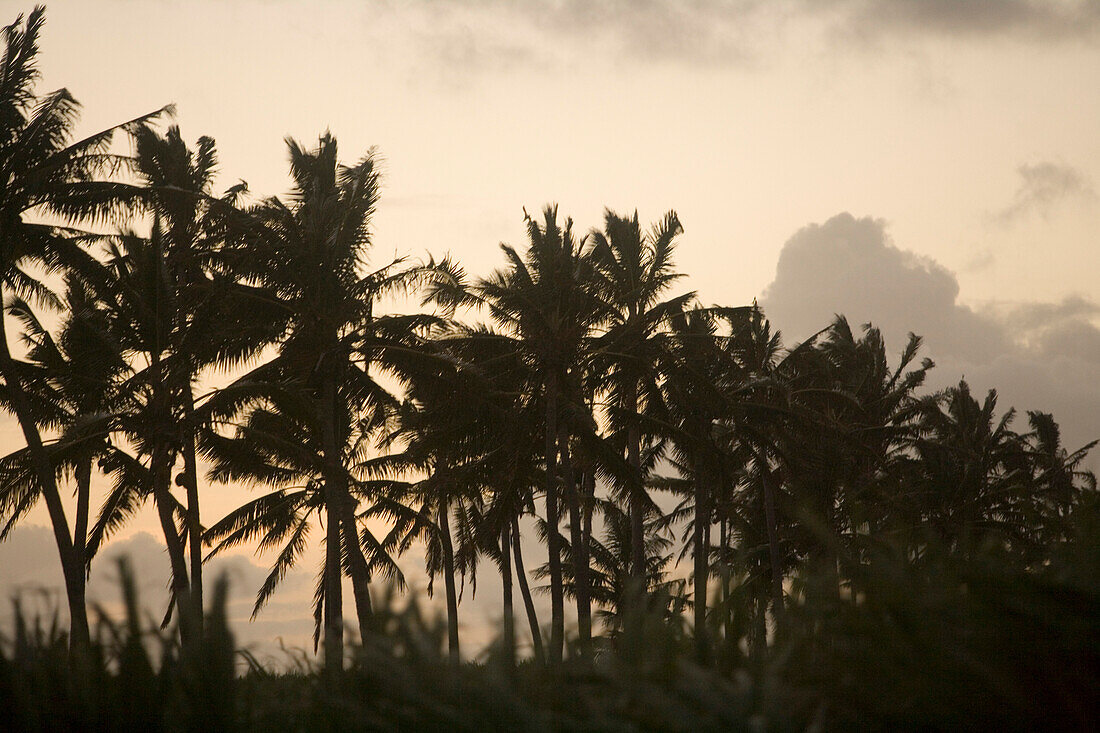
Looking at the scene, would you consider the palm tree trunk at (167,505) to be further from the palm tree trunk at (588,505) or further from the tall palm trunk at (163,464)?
the palm tree trunk at (588,505)

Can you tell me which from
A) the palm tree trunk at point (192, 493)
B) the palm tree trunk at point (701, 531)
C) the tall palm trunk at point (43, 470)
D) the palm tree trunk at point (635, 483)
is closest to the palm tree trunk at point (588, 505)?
the palm tree trunk at point (701, 531)

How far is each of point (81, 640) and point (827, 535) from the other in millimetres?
2669

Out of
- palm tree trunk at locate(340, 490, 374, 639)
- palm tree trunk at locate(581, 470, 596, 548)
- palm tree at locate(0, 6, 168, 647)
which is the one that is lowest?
palm tree trunk at locate(340, 490, 374, 639)

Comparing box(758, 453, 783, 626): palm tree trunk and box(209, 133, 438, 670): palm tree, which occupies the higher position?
box(209, 133, 438, 670): palm tree

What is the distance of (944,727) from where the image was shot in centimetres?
324

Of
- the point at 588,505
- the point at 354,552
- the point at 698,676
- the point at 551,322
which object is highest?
the point at 551,322

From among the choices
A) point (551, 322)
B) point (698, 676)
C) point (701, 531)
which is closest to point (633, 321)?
point (551, 322)

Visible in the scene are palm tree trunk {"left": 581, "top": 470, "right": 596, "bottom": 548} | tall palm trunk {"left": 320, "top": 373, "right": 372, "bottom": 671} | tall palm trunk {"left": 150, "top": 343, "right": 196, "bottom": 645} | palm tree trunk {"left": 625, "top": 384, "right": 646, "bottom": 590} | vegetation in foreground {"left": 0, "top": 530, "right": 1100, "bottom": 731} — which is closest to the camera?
vegetation in foreground {"left": 0, "top": 530, "right": 1100, "bottom": 731}

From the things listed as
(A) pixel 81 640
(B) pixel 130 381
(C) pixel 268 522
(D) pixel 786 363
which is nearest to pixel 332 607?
(C) pixel 268 522

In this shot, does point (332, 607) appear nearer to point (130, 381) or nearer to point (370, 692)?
point (130, 381)

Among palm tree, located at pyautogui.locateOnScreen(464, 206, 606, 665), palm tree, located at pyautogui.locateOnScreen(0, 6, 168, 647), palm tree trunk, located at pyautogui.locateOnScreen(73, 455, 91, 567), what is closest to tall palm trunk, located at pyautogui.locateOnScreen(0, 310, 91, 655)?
palm tree, located at pyautogui.locateOnScreen(0, 6, 168, 647)

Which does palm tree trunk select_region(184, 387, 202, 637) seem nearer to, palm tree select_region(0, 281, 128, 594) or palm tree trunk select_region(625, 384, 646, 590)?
palm tree select_region(0, 281, 128, 594)

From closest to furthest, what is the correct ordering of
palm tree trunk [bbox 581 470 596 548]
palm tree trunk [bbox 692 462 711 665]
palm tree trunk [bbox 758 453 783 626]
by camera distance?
palm tree trunk [bbox 692 462 711 665] < palm tree trunk [bbox 758 453 783 626] < palm tree trunk [bbox 581 470 596 548]

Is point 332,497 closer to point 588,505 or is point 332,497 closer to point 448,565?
point 448,565
